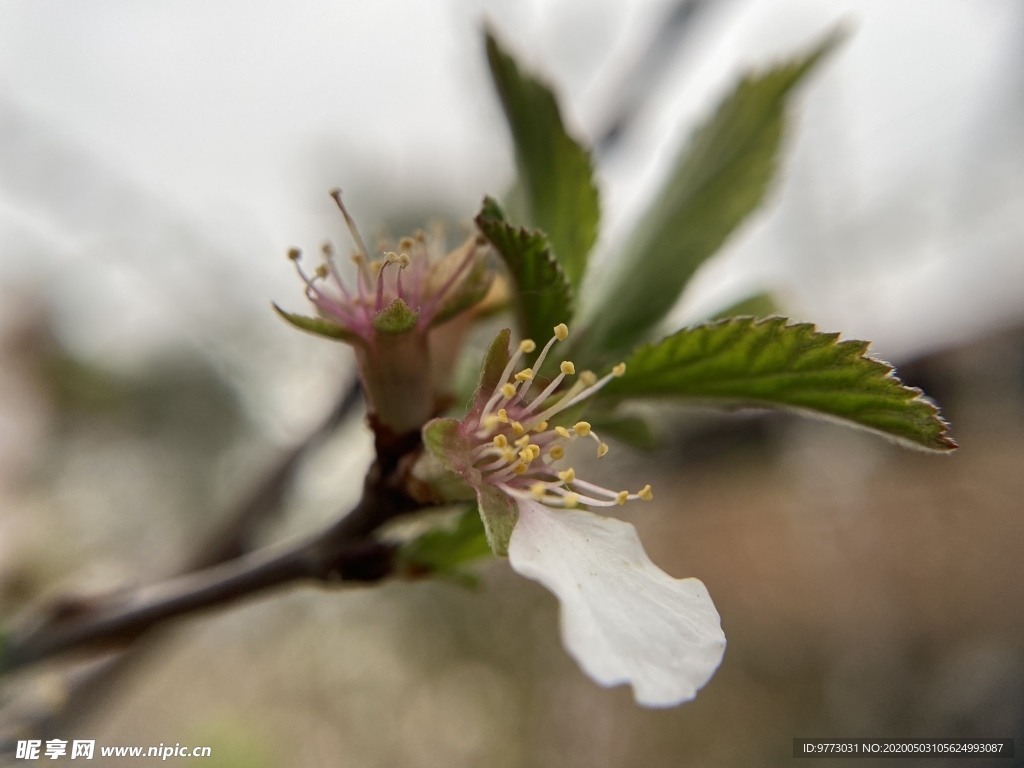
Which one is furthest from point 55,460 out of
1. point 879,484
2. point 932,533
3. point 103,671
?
point 932,533

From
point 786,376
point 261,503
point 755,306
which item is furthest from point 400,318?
point 261,503

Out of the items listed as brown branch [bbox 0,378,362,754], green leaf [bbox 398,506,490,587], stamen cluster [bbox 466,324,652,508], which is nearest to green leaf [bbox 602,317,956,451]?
stamen cluster [bbox 466,324,652,508]

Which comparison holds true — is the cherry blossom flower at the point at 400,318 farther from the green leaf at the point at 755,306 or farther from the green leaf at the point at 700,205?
the green leaf at the point at 755,306

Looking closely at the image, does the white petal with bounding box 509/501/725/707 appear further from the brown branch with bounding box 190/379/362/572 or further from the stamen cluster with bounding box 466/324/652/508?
the brown branch with bounding box 190/379/362/572

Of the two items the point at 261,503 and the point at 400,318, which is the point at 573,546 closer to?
the point at 400,318

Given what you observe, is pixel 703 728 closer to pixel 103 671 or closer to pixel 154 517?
pixel 154 517

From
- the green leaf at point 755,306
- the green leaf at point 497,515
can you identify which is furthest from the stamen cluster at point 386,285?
the green leaf at point 755,306
